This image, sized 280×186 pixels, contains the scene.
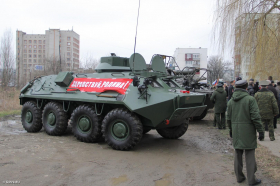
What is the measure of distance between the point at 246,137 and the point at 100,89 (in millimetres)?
4135

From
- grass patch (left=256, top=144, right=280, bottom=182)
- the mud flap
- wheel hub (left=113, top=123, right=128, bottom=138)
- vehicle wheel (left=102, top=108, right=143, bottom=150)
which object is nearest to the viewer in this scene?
grass patch (left=256, top=144, right=280, bottom=182)

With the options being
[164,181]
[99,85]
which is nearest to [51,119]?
[99,85]

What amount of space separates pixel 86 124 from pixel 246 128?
4327mm

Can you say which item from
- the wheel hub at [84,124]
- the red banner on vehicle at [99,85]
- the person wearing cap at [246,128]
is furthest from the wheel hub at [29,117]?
the person wearing cap at [246,128]

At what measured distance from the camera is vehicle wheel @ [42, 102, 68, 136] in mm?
8047

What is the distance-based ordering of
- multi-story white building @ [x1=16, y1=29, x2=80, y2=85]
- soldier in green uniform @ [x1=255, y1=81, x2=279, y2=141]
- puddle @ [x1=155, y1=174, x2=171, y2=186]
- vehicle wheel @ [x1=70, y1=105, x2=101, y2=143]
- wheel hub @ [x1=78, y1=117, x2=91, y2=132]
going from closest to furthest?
puddle @ [x1=155, y1=174, x2=171, y2=186] → soldier in green uniform @ [x1=255, y1=81, x2=279, y2=141] → vehicle wheel @ [x1=70, y1=105, x2=101, y2=143] → wheel hub @ [x1=78, y1=117, x2=91, y2=132] → multi-story white building @ [x1=16, y1=29, x2=80, y2=85]

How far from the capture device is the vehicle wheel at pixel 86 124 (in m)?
7.09

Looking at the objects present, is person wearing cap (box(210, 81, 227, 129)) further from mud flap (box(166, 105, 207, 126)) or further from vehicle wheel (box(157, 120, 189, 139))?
mud flap (box(166, 105, 207, 126))

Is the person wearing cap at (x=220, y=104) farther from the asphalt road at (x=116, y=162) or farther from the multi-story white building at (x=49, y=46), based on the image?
the multi-story white building at (x=49, y=46)

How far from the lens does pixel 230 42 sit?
8.73m

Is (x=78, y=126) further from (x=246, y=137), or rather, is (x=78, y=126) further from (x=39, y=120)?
(x=246, y=137)

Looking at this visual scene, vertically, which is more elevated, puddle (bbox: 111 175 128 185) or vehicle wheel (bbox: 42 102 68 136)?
vehicle wheel (bbox: 42 102 68 136)

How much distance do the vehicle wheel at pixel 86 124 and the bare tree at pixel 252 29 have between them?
466cm

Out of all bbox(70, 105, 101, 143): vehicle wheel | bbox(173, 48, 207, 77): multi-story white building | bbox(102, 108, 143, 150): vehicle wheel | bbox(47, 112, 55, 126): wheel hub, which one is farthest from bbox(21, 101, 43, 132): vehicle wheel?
bbox(173, 48, 207, 77): multi-story white building
